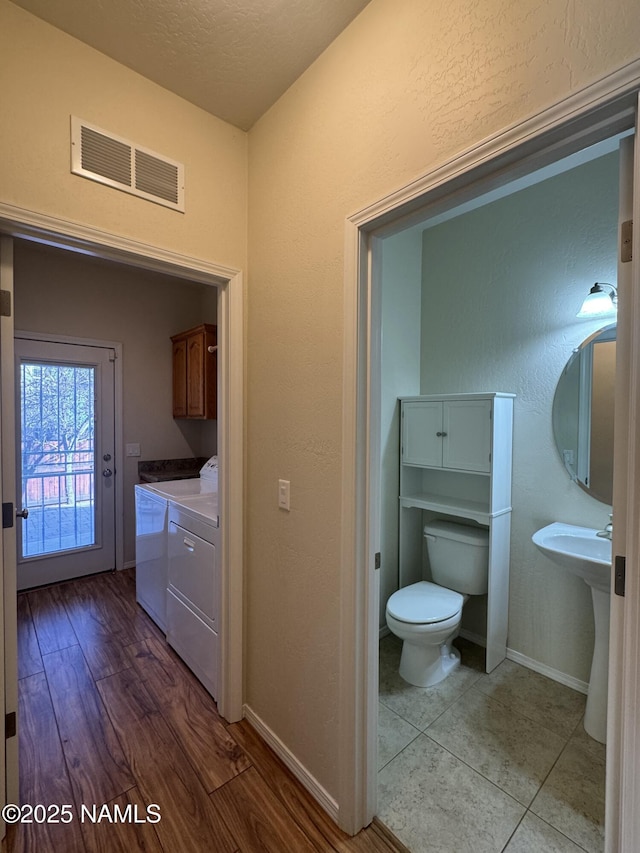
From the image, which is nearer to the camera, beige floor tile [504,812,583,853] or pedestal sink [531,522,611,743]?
beige floor tile [504,812,583,853]

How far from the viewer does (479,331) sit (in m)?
2.40

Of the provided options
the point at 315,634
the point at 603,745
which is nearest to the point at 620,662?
the point at 315,634

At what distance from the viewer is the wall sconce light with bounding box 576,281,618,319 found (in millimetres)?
1802

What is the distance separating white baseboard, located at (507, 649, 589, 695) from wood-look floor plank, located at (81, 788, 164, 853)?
1963mm

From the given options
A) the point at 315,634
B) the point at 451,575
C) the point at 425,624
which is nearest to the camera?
the point at 315,634

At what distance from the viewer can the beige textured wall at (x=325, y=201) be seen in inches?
34.3

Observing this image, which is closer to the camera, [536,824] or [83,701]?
[536,824]

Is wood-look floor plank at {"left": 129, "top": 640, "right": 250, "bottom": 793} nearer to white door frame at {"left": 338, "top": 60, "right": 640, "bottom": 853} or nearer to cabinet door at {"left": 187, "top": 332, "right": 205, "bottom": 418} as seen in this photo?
white door frame at {"left": 338, "top": 60, "right": 640, "bottom": 853}

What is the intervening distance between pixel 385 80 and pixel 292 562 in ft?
5.59

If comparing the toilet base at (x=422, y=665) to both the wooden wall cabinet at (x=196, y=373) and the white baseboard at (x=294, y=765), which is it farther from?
the wooden wall cabinet at (x=196, y=373)

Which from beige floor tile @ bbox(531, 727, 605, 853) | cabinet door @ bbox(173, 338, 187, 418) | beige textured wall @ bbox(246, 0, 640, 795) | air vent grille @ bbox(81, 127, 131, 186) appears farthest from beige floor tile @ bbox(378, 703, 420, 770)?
cabinet door @ bbox(173, 338, 187, 418)

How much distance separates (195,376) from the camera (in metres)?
3.50

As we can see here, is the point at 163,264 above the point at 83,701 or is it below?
above

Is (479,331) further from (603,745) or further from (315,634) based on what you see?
(603,745)
